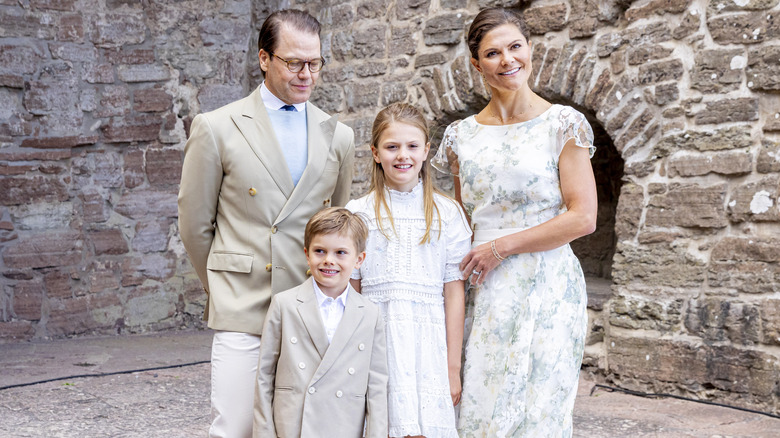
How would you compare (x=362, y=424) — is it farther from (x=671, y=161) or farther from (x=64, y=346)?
(x=64, y=346)

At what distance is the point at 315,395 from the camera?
6.61 ft

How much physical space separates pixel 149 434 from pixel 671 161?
2.65 m

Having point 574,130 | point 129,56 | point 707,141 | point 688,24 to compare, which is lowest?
point 574,130

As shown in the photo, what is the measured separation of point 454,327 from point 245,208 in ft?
2.00

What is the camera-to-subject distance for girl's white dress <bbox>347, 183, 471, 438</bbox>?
210cm

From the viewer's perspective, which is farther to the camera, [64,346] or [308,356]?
[64,346]

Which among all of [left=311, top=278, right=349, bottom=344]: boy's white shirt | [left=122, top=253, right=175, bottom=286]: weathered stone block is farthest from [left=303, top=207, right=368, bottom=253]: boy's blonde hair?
[left=122, top=253, right=175, bottom=286]: weathered stone block

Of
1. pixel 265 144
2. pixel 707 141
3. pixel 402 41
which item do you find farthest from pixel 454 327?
pixel 402 41

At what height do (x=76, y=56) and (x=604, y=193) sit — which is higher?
(x=76, y=56)

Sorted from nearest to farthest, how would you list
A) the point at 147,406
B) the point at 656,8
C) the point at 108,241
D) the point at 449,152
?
1. the point at 449,152
2. the point at 147,406
3. the point at 656,8
4. the point at 108,241

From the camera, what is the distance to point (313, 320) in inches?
80.7

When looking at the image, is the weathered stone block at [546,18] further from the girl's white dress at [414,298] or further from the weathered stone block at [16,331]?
the weathered stone block at [16,331]

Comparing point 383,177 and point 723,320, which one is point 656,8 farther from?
point 383,177

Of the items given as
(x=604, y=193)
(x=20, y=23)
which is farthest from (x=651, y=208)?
(x=20, y=23)
